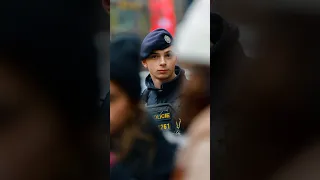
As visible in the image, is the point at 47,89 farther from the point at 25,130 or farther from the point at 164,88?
the point at 164,88

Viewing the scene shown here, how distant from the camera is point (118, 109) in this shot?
1.76 meters

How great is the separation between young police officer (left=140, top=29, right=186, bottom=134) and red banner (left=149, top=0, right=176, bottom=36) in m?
0.11

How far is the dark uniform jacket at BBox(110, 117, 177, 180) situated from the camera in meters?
1.77

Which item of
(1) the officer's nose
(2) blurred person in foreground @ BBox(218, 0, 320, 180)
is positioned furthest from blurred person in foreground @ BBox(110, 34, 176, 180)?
(2) blurred person in foreground @ BBox(218, 0, 320, 180)

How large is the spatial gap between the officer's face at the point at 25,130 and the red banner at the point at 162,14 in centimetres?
64

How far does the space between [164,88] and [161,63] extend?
0.40 ft

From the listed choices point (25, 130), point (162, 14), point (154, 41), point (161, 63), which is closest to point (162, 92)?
point (161, 63)

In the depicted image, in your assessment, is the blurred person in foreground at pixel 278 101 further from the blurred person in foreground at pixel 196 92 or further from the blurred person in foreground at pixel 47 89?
the blurred person in foreground at pixel 47 89

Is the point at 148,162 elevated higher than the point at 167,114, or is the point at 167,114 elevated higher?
the point at 167,114

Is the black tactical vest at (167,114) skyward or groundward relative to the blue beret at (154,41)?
groundward

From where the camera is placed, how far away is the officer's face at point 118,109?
5.78 feet

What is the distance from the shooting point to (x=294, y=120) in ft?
5.91

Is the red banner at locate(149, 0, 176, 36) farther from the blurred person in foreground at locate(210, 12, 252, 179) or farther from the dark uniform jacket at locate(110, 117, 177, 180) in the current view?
the dark uniform jacket at locate(110, 117, 177, 180)

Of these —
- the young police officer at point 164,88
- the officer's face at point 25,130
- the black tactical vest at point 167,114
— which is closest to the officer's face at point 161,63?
the young police officer at point 164,88
